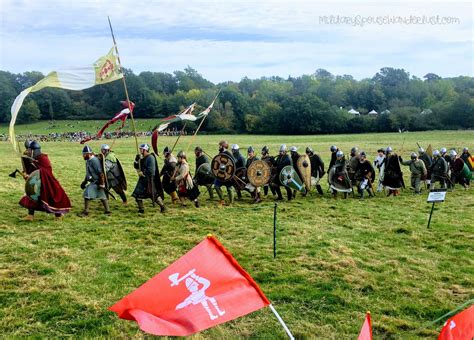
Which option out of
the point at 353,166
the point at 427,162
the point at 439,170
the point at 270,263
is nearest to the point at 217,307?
the point at 270,263

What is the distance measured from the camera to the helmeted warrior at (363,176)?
14.5 m

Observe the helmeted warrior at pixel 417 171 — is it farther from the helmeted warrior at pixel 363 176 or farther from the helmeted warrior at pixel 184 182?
the helmeted warrior at pixel 184 182

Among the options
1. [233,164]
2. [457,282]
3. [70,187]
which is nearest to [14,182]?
[70,187]

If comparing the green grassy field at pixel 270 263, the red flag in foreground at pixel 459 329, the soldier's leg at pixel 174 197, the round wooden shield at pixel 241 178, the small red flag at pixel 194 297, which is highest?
the small red flag at pixel 194 297

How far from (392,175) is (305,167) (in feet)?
10.4

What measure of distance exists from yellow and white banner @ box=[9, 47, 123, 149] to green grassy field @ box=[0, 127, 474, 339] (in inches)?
100

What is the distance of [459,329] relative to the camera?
3758mm

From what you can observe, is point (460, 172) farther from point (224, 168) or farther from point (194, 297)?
point (194, 297)

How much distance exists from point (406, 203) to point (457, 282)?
6933mm

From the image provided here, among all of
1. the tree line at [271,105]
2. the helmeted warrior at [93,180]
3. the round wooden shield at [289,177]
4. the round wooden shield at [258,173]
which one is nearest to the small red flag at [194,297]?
the helmeted warrior at [93,180]

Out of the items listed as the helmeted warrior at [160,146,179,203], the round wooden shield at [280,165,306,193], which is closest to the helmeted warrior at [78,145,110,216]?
the helmeted warrior at [160,146,179,203]

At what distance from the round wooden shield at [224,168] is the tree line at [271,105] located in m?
49.3

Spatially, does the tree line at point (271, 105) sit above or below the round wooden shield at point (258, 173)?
above

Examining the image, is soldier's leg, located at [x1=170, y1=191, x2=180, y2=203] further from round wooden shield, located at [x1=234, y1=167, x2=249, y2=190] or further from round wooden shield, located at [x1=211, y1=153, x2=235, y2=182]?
round wooden shield, located at [x1=234, y1=167, x2=249, y2=190]
